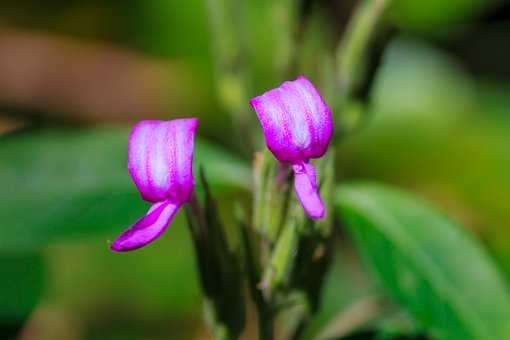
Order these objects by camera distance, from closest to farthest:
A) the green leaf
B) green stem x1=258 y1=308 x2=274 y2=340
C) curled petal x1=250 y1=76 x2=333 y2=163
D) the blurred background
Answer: curled petal x1=250 y1=76 x2=333 y2=163, green stem x1=258 y1=308 x2=274 y2=340, the green leaf, the blurred background

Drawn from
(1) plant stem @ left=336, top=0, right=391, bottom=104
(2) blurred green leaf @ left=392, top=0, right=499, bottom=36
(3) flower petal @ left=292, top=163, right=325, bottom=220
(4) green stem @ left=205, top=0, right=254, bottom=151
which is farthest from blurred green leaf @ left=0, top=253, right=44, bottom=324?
(2) blurred green leaf @ left=392, top=0, right=499, bottom=36

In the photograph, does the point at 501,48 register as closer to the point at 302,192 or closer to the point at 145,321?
the point at 145,321

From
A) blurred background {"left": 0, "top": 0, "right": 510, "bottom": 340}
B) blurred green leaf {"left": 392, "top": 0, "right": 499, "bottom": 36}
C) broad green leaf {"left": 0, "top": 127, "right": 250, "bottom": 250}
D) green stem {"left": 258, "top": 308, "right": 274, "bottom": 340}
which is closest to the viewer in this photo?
green stem {"left": 258, "top": 308, "right": 274, "bottom": 340}

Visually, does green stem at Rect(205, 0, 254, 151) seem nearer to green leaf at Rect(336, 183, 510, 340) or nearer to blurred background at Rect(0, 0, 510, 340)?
blurred background at Rect(0, 0, 510, 340)

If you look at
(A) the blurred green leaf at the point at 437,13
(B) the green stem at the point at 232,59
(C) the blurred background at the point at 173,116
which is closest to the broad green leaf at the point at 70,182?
(C) the blurred background at the point at 173,116

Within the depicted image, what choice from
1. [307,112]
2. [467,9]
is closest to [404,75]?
[467,9]

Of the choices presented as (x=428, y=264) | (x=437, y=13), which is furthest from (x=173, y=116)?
(x=428, y=264)
